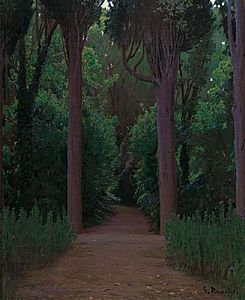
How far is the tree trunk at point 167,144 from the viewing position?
1486cm

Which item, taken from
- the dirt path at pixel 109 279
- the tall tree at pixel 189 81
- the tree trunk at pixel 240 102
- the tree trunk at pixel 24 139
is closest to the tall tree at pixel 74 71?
the tree trunk at pixel 24 139

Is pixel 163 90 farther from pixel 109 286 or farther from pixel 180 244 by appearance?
pixel 109 286

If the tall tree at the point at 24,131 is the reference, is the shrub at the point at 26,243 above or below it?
below

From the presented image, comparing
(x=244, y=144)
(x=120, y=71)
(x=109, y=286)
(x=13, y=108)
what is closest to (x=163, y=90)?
(x=244, y=144)

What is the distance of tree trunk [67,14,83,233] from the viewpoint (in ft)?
50.9

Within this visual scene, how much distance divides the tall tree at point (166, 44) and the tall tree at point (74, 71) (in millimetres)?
1317

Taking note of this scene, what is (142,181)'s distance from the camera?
22984 millimetres

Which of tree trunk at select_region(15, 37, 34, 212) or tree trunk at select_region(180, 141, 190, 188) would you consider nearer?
tree trunk at select_region(15, 37, 34, 212)

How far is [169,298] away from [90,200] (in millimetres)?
15367

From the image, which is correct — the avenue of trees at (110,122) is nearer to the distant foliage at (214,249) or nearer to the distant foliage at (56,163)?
the distant foliage at (56,163)

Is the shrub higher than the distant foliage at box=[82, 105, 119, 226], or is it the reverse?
the distant foliage at box=[82, 105, 119, 226]

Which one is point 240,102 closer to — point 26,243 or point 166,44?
point 26,243
